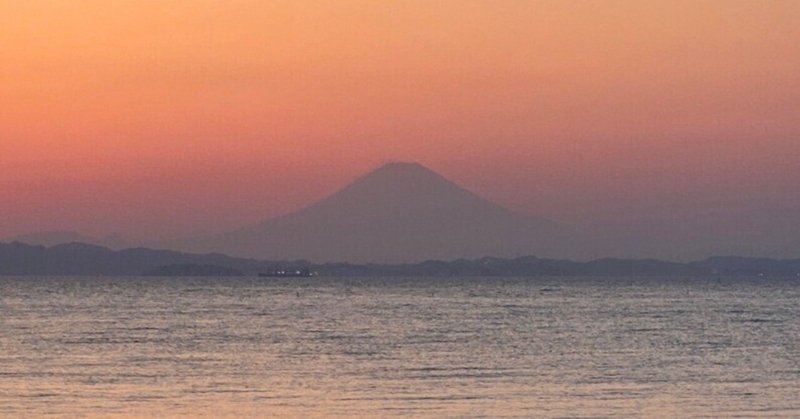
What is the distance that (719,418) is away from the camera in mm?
42312

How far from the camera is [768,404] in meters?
45.7

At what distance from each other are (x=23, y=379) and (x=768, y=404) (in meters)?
25.4

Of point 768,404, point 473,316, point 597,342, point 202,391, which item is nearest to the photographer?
point 768,404

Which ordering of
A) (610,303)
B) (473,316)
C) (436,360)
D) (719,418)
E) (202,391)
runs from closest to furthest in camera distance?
(719,418), (202,391), (436,360), (473,316), (610,303)

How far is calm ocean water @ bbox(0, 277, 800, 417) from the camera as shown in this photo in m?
45.3

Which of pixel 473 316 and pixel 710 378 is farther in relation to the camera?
pixel 473 316

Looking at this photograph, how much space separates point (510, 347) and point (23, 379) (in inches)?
1047

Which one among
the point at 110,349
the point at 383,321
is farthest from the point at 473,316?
the point at 110,349

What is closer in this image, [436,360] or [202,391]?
[202,391]

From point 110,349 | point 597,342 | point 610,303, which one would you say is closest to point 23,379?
point 110,349

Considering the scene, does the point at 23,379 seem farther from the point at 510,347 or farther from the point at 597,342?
the point at 597,342

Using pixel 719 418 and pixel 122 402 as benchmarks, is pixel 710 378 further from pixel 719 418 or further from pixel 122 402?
pixel 122 402

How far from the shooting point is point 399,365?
6069 centimetres

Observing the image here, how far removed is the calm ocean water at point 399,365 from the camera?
45344 mm
